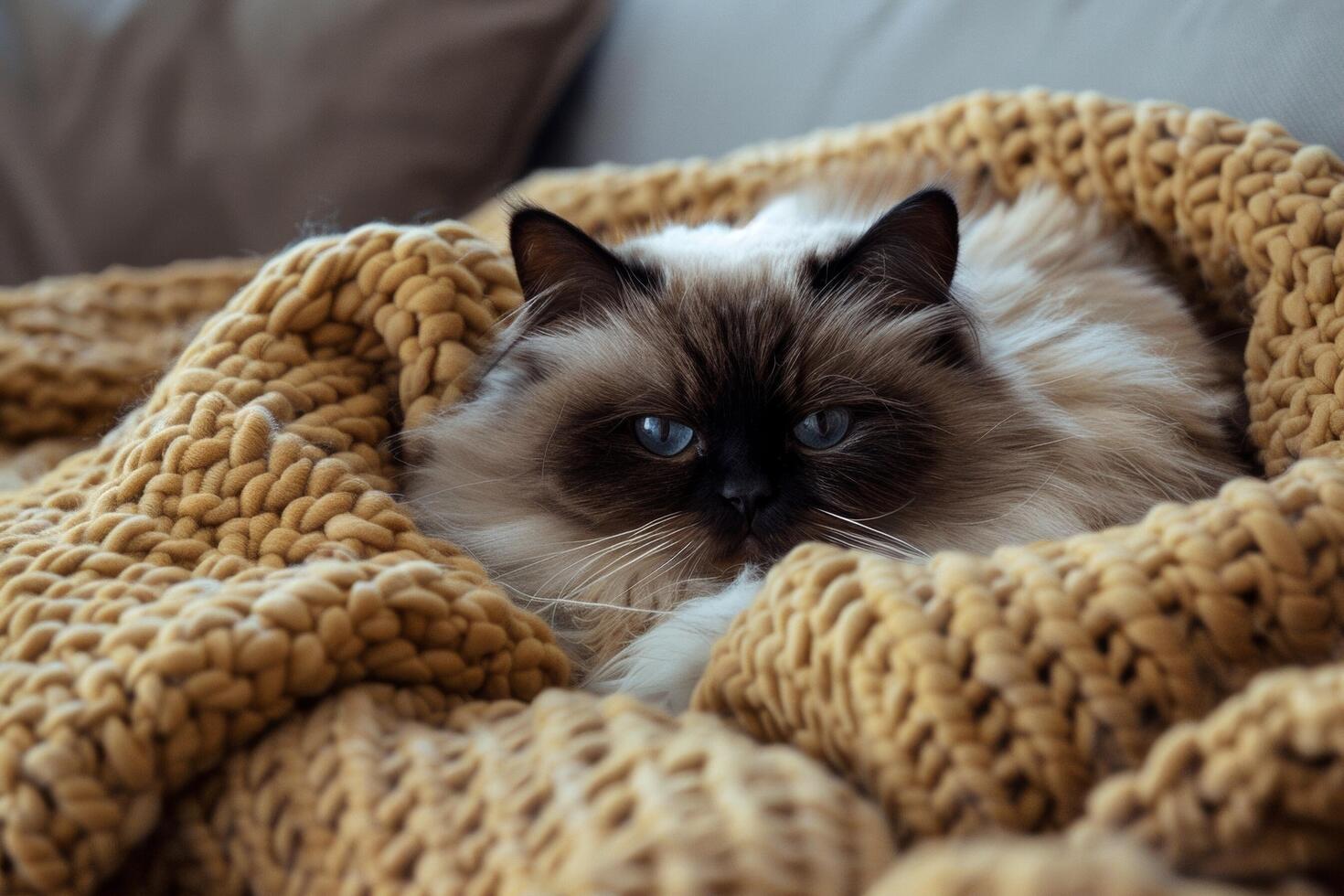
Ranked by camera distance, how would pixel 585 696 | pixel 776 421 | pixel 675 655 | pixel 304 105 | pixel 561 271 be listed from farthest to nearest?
1. pixel 304 105
2. pixel 561 271
3. pixel 776 421
4. pixel 675 655
5. pixel 585 696

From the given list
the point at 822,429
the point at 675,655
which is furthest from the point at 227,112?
the point at 675,655

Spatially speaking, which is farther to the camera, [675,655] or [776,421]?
[776,421]

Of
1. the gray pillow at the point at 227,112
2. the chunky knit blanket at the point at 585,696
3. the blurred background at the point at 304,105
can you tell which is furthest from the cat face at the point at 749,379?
the gray pillow at the point at 227,112

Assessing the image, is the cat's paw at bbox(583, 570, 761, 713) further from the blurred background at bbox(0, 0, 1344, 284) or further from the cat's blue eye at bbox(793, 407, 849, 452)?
the blurred background at bbox(0, 0, 1344, 284)

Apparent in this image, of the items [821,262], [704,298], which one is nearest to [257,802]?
[704,298]

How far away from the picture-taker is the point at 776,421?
1.16 metres

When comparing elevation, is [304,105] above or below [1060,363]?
above

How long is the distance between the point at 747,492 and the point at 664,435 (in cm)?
13

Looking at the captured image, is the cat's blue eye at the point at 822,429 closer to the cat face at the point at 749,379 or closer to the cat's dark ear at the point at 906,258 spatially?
the cat face at the point at 749,379

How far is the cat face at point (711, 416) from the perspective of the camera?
1143mm

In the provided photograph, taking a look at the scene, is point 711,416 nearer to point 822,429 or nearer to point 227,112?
point 822,429

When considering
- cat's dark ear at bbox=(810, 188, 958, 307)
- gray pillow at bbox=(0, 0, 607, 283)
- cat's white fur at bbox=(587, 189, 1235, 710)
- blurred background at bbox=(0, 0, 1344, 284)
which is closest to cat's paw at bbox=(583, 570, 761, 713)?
cat's white fur at bbox=(587, 189, 1235, 710)

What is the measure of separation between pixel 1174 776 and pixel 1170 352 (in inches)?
32.6

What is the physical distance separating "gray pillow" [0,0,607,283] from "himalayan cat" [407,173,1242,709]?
1.01 m
